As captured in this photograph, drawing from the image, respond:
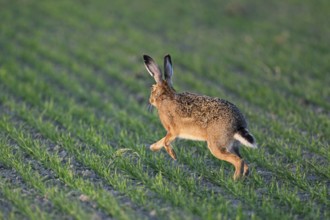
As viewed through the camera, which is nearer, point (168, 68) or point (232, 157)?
point (232, 157)

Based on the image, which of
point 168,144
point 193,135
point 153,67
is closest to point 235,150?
point 193,135

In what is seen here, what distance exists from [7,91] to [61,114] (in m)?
1.90

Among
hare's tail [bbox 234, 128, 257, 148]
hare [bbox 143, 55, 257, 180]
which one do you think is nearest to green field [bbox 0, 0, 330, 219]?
hare [bbox 143, 55, 257, 180]

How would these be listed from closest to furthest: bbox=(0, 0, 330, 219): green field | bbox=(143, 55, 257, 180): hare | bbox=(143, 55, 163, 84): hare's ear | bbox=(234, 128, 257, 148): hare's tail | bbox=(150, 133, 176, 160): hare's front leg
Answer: bbox=(0, 0, 330, 219): green field, bbox=(234, 128, 257, 148): hare's tail, bbox=(143, 55, 257, 180): hare, bbox=(150, 133, 176, 160): hare's front leg, bbox=(143, 55, 163, 84): hare's ear

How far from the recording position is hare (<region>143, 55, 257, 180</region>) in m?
6.43

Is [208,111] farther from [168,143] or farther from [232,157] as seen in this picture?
[168,143]

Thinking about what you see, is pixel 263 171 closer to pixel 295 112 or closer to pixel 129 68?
pixel 295 112

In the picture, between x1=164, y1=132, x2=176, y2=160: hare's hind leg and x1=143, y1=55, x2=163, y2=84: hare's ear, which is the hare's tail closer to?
x1=164, y1=132, x2=176, y2=160: hare's hind leg

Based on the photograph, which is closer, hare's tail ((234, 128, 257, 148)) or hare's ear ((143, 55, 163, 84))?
hare's tail ((234, 128, 257, 148))

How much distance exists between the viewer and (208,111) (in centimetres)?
665

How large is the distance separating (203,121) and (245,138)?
2.00 ft

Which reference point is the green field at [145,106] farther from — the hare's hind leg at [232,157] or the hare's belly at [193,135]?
the hare's belly at [193,135]

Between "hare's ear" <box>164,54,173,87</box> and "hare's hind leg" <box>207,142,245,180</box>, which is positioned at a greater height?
"hare's ear" <box>164,54,173,87</box>

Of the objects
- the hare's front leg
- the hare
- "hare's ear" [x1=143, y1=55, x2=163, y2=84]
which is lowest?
the hare's front leg
